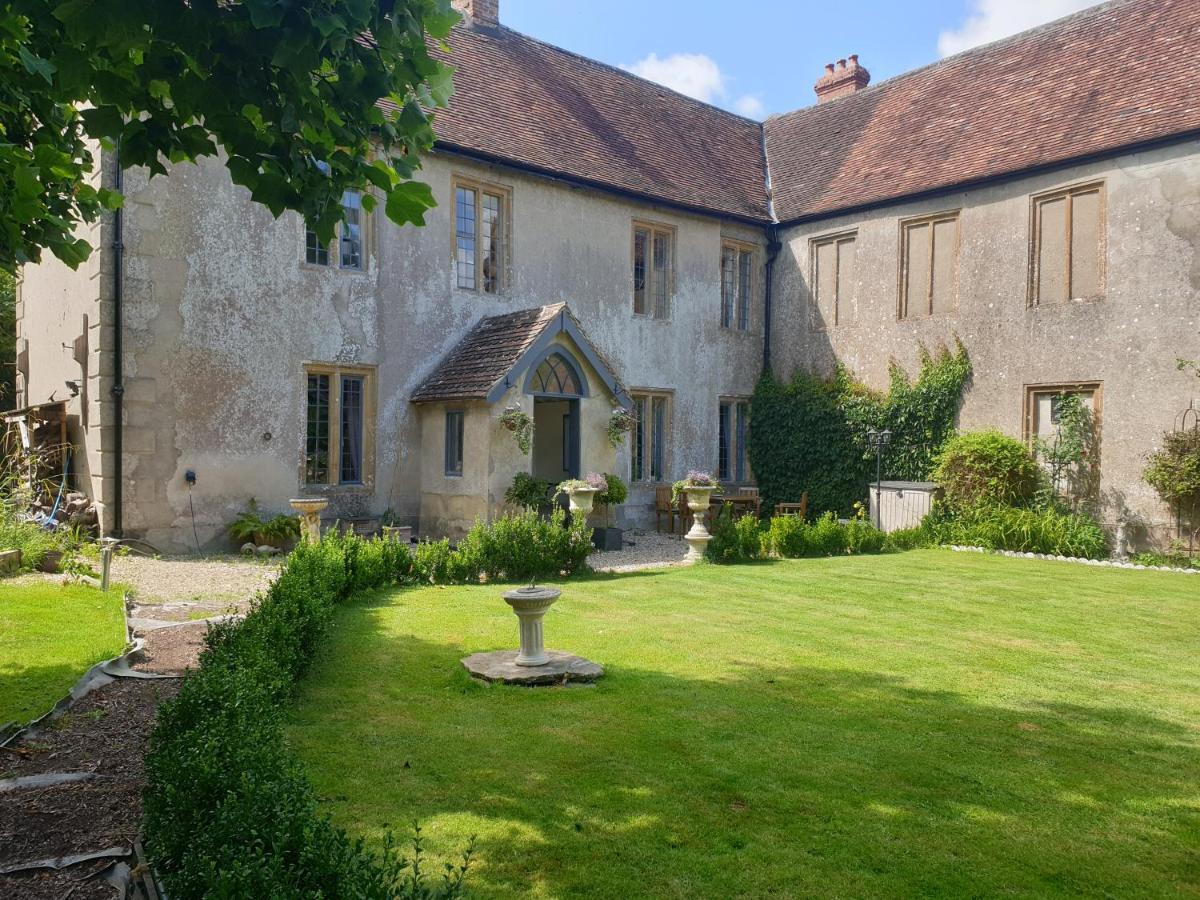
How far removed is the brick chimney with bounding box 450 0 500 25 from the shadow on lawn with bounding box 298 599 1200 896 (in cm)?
1683

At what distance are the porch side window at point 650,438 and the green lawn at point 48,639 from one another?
37.7 ft

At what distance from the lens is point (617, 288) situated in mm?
18922

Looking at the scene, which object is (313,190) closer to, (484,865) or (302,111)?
(302,111)

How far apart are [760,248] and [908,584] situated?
38.4 ft

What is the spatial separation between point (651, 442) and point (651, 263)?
3937 mm

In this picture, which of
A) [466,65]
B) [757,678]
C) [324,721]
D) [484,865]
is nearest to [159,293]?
[466,65]

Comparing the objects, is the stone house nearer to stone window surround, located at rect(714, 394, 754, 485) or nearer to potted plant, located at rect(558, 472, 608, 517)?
stone window surround, located at rect(714, 394, 754, 485)

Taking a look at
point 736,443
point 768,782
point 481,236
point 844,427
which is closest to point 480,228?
point 481,236

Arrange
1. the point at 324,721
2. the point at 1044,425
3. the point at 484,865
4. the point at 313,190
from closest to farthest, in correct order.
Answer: the point at 484,865 → the point at 313,190 → the point at 324,721 → the point at 1044,425

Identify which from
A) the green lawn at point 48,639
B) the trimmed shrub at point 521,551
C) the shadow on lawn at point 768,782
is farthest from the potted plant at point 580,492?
the shadow on lawn at point 768,782

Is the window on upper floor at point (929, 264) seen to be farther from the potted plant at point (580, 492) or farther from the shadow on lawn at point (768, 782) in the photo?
the shadow on lawn at point (768, 782)

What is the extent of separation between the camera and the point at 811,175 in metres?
21.5

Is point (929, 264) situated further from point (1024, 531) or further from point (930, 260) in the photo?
point (1024, 531)

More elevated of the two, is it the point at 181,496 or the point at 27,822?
the point at 181,496
